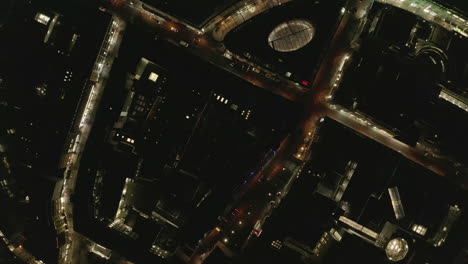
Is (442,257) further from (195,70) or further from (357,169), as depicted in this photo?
(195,70)

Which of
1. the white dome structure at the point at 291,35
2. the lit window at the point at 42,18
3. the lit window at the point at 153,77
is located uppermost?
the white dome structure at the point at 291,35

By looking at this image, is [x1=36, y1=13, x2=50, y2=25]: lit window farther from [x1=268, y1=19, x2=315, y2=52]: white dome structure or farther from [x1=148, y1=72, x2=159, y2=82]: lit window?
[x1=268, y1=19, x2=315, y2=52]: white dome structure

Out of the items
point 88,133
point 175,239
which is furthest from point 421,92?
point 88,133

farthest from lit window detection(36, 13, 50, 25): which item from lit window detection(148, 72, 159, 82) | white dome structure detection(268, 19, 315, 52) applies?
white dome structure detection(268, 19, 315, 52)

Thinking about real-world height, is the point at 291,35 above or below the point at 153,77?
above

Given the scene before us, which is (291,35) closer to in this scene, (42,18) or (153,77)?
(153,77)

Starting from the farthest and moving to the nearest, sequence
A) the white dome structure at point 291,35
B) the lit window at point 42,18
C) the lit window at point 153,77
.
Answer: the white dome structure at point 291,35 → the lit window at point 153,77 → the lit window at point 42,18

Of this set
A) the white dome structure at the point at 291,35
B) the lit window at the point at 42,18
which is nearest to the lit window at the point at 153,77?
the lit window at the point at 42,18

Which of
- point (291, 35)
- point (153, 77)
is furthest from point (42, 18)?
point (291, 35)

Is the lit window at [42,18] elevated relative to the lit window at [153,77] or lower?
elevated

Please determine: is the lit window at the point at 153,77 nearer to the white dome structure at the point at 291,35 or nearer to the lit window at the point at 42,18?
the lit window at the point at 42,18

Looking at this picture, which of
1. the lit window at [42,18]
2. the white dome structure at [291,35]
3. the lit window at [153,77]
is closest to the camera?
the lit window at [42,18]
